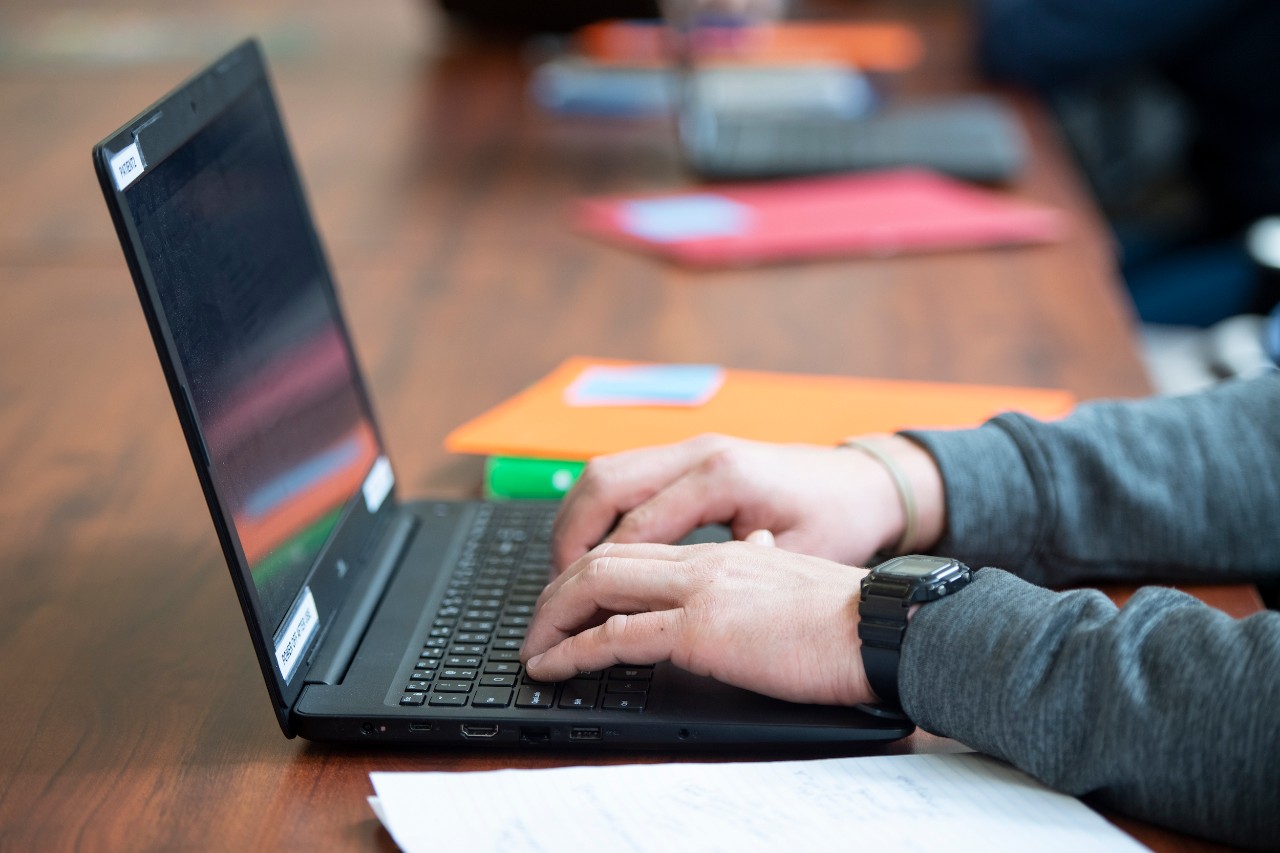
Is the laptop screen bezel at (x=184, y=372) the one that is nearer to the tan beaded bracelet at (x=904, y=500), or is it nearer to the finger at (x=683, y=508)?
the finger at (x=683, y=508)

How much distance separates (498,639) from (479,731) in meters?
0.09

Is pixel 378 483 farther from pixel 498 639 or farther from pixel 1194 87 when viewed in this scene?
pixel 1194 87

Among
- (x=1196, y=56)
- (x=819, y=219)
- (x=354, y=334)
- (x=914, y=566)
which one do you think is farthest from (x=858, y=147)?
(x=914, y=566)

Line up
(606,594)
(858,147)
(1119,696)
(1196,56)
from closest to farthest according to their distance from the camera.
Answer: (1119,696) < (606,594) < (858,147) < (1196,56)

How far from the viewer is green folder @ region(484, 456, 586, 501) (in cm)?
99

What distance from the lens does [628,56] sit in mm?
2217

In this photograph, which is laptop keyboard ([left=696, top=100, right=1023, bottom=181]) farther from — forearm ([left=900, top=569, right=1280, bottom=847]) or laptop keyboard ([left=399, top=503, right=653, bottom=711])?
forearm ([left=900, top=569, right=1280, bottom=847])

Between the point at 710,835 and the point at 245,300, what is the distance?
0.40 meters

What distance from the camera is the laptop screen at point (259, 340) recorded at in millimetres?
678

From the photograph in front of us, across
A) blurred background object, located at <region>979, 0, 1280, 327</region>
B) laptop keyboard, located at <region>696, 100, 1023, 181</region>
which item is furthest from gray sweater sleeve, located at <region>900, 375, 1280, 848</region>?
blurred background object, located at <region>979, 0, 1280, 327</region>

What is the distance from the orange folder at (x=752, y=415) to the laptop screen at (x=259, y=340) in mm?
136

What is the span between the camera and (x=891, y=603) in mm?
686

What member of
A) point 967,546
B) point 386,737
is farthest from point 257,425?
point 967,546

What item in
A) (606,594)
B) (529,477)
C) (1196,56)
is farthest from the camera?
(1196,56)
